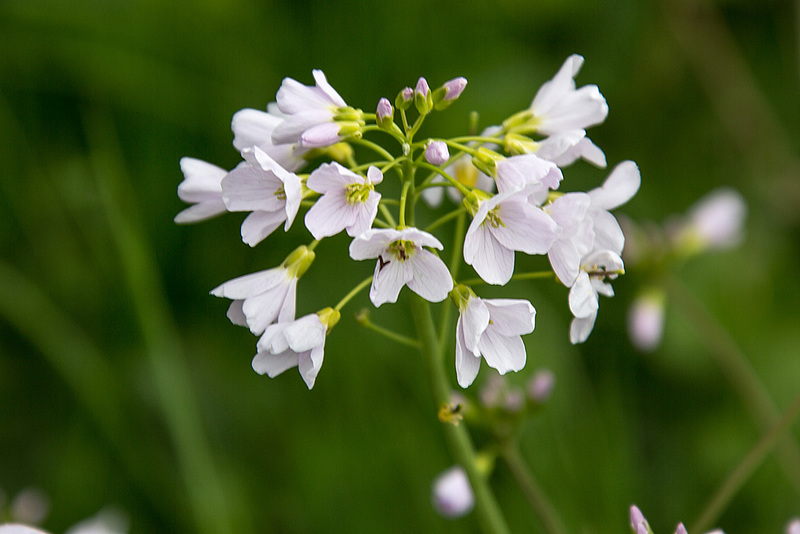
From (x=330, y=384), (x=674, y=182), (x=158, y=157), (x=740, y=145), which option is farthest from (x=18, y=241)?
(x=740, y=145)

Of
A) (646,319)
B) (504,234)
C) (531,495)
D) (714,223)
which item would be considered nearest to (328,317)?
(504,234)

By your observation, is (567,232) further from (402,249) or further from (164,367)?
(164,367)

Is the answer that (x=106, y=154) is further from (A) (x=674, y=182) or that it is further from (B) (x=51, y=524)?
(A) (x=674, y=182)

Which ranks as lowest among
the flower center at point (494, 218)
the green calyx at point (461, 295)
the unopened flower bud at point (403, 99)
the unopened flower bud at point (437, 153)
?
the green calyx at point (461, 295)

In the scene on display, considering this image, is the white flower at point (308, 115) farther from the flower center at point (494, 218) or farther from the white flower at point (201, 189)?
the flower center at point (494, 218)

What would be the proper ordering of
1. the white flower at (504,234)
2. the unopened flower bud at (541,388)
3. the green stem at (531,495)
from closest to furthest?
the white flower at (504,234) < the green stem at (531,495) < the unopened flower bud at (541,388)

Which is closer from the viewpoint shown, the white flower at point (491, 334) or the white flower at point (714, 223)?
the white flower at point (491, 334)

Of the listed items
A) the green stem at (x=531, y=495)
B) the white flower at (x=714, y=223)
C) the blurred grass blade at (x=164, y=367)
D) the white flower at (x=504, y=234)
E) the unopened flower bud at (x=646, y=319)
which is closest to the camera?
the white flower at (x=504, y=234)

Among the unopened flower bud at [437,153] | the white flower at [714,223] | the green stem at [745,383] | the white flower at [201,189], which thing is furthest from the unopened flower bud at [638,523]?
the white flower at [714,223]
